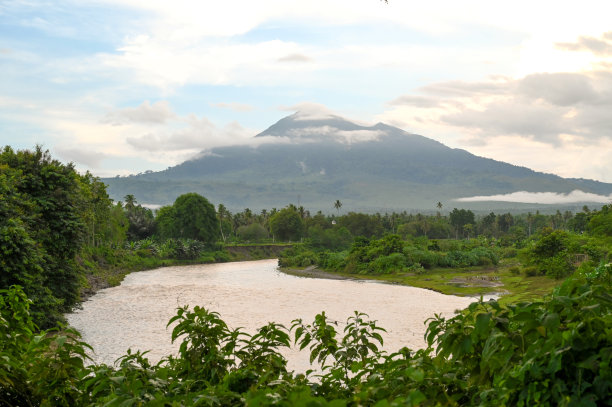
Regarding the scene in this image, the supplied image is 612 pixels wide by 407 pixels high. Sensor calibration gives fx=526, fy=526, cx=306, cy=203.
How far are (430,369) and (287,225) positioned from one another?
110 metres

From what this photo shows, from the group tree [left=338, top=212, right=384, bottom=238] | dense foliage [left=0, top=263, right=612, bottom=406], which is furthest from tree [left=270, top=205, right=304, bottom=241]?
dense foliage [left=0, top=263, right=612, bottom=406]

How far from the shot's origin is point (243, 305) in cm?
4103

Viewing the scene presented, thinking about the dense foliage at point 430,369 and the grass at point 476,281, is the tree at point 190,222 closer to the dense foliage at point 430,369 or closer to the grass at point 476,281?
the grass at point 476,281

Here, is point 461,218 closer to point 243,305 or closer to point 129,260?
point 129,260

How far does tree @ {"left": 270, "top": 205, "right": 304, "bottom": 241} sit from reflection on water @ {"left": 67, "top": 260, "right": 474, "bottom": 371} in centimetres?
4729

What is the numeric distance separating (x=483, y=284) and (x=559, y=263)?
7.66 m

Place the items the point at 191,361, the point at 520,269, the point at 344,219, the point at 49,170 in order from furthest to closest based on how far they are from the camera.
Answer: the point at 344,219, the point at 520,269, the point at 49,170, the point at 191,361

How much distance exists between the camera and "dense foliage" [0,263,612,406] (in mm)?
2242

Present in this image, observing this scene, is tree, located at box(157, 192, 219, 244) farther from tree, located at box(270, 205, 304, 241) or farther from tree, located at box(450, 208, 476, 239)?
tree, located at box(450, 208, 476, 239)

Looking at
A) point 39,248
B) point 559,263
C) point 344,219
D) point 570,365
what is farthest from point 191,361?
point 344,219

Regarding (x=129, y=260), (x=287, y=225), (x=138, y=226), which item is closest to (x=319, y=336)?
(x=129, y=260)

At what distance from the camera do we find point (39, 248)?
2325cm

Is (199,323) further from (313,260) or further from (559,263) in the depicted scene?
(313,260)

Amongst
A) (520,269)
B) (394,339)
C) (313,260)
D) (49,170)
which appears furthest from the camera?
(313,260)
